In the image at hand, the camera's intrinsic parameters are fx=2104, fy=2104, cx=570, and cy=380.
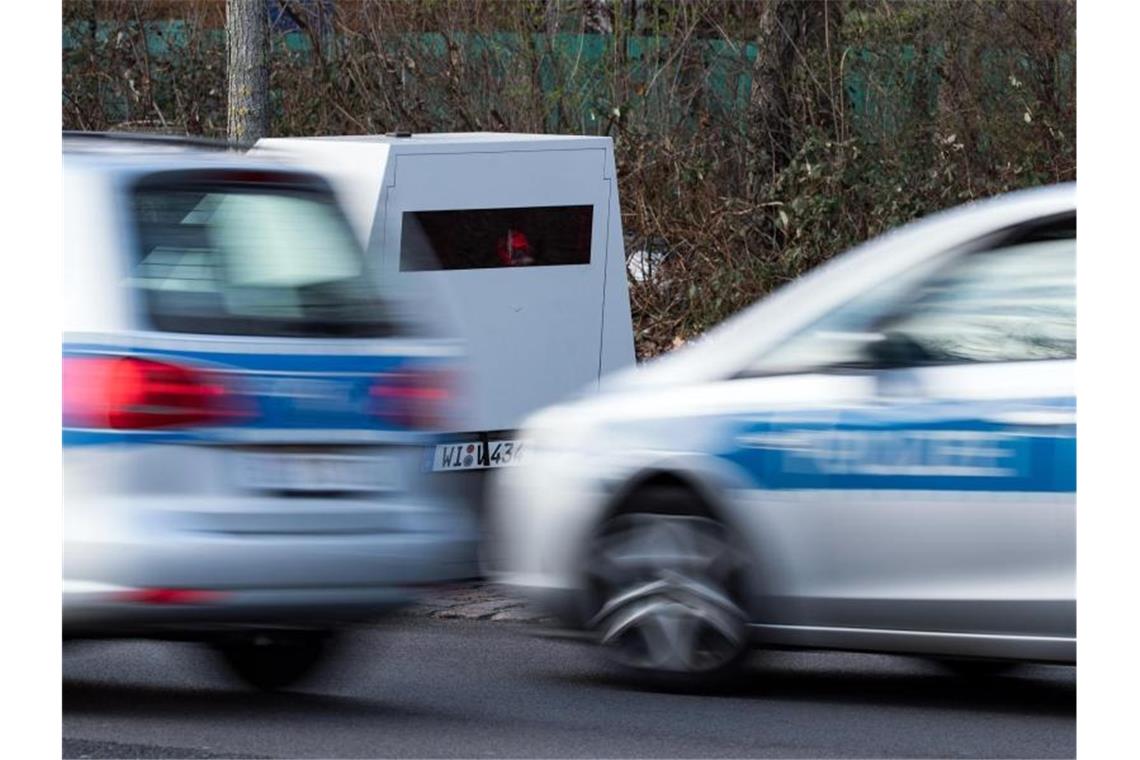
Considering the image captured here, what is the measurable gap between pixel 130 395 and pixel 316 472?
656 mm

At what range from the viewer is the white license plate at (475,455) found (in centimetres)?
962

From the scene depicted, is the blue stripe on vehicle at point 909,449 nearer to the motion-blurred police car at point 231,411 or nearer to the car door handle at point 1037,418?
the car door handle at point 1037,418

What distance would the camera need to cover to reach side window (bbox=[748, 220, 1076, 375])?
6914mm

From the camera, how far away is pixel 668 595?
24.2 feet

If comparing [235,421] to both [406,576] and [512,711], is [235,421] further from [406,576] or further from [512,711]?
[512,711]

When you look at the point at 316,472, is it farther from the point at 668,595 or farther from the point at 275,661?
the point at 668,595

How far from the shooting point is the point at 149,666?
7973mm

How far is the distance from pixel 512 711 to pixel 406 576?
684mm

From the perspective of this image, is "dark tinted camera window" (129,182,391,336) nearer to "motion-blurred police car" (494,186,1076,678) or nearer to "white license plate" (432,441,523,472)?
"motion-blurred police car" (494,186,1076,678)

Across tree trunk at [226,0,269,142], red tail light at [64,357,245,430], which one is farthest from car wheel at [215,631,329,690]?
tree trunk at [226,0,269,142]

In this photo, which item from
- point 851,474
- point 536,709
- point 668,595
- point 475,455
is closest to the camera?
point 851,474

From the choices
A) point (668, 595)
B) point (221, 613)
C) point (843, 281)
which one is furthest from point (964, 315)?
point (221, 613)

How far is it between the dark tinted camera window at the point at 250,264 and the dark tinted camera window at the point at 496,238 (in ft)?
9.61
